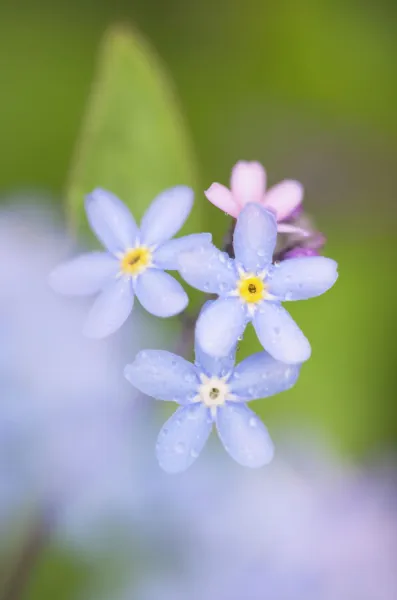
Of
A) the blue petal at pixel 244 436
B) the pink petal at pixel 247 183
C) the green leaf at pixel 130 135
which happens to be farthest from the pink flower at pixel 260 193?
the green leaf at pixel 130 135

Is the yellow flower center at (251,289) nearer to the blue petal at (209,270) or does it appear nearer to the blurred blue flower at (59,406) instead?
the blue petal at (209,270)

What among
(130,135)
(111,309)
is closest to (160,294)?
(111,309)

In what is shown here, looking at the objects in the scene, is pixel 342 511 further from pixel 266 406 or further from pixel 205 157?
pixel 205 157

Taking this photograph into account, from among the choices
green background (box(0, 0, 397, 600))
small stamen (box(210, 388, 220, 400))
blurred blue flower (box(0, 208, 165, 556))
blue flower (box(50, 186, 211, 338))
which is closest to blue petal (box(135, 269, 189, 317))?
blue flower (box(50, 186, 211, 338))


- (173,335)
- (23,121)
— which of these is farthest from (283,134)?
(173,335)

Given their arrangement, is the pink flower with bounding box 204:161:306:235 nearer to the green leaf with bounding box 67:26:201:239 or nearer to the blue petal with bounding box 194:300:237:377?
the blue petal with bounding box 194:300:237:377
